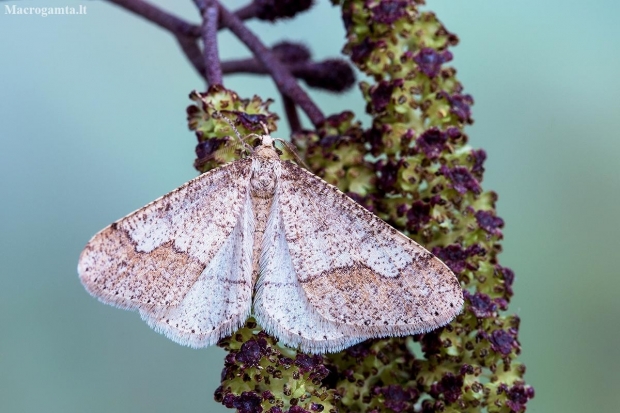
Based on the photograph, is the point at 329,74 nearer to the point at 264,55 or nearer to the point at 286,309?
the point at 264,55

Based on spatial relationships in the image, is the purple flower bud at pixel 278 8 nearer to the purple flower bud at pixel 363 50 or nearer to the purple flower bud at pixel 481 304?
the purple flower bud at pixel 363 50

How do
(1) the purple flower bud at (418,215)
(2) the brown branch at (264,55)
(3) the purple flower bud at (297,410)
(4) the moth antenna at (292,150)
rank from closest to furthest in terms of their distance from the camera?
(3) the purple flower bud at (297,410), (1) the purple flower bud at (418,215), (4) the moth antenna at (292,150), (2) the brown branch at (264,55)

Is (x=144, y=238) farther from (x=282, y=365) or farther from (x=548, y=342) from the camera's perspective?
(x=548, y=342)

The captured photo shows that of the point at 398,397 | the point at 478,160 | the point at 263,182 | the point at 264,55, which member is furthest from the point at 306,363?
Result: the point at 264,55

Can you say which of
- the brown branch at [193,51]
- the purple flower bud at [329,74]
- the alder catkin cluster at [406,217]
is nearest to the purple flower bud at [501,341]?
the alder catkin cluster at [406,217]

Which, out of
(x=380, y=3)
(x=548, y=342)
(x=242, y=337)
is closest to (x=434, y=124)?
(x=380, y=3)
